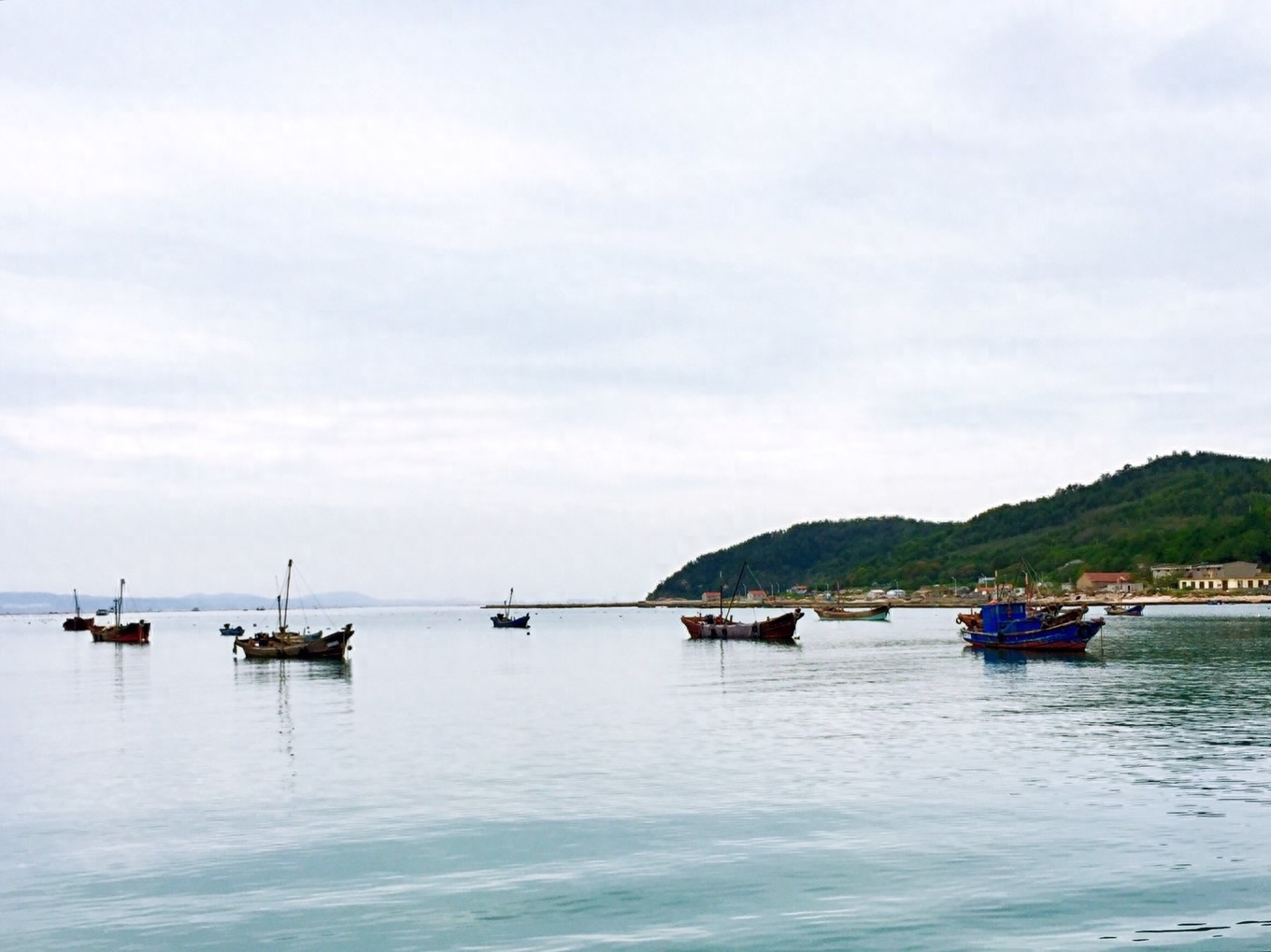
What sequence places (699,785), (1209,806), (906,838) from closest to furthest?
(906,838), (1209,806), (699,785)

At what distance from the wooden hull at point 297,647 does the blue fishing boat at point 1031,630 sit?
181 feet

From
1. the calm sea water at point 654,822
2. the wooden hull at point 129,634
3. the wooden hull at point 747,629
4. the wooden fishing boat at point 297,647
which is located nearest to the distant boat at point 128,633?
the wooden hull at point 129,634

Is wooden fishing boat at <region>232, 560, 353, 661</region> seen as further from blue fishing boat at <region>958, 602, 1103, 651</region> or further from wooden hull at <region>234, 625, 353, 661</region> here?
blue fishing boat at <region>958, 602, 1103, 651</region>

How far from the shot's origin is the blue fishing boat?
92.8 metres

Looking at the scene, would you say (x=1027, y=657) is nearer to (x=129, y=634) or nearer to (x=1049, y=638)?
(x=1049, y=638)

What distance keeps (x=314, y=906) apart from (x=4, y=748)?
104 feet

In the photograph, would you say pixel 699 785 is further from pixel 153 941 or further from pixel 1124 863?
pixel 153 941

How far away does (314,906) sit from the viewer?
21609 millimetres

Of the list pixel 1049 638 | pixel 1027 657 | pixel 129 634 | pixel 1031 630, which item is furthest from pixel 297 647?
pixel 1049 638

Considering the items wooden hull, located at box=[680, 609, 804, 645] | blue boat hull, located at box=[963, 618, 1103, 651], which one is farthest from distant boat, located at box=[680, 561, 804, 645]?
blue boat hull, located at box=[963, 618, 1103, 651]

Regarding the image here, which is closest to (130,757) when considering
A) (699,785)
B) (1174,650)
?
(699,785)

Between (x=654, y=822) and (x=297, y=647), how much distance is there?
8503cm

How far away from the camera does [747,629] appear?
141750mm

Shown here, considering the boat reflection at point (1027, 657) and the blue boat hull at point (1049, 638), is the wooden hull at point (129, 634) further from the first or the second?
the blue boat hull at point (1049, 638)
